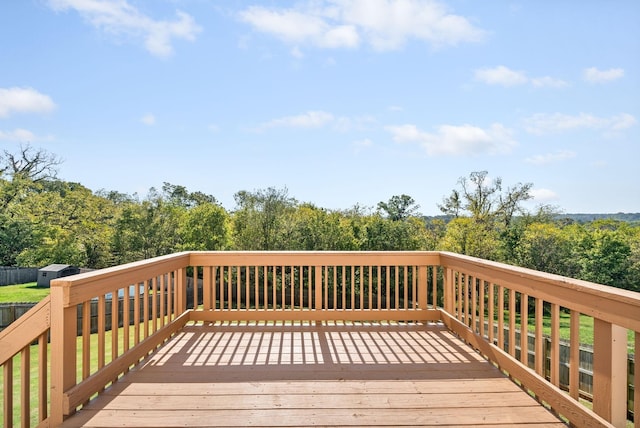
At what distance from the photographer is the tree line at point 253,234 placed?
19.5m

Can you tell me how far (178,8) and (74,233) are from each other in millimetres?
18293

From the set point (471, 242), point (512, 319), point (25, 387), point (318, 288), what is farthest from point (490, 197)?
point (25, 387)

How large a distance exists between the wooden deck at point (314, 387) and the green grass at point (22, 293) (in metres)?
14.8

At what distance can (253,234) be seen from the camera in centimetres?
1962

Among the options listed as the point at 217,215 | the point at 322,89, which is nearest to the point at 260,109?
the point at 322,89

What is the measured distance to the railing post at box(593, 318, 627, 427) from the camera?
176cm

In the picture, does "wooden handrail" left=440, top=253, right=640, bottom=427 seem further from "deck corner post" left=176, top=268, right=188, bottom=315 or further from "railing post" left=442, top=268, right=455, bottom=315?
"deck corner post" left=176, top=268, right=188, bottom=315

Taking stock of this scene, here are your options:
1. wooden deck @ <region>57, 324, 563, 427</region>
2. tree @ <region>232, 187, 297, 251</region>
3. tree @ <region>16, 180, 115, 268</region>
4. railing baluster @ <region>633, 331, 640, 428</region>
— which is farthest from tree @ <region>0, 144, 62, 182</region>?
railing baluster @ <region>633, 331, 640, 428</region>

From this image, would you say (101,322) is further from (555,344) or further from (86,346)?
(555,344)

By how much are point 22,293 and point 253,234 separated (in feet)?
32.9

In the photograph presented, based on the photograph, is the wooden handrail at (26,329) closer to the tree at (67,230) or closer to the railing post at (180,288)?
the railing post at (180,288)

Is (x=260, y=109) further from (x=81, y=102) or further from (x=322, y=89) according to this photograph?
(x=81, y=102)

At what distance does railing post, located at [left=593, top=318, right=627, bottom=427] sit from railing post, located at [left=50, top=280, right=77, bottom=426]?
9.20 ft

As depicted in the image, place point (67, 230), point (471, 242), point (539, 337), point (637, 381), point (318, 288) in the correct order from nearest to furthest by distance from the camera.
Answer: point (637, 381) < point (539, 337) < point (318, 288) < point (471, 242) < point (67, 230)
